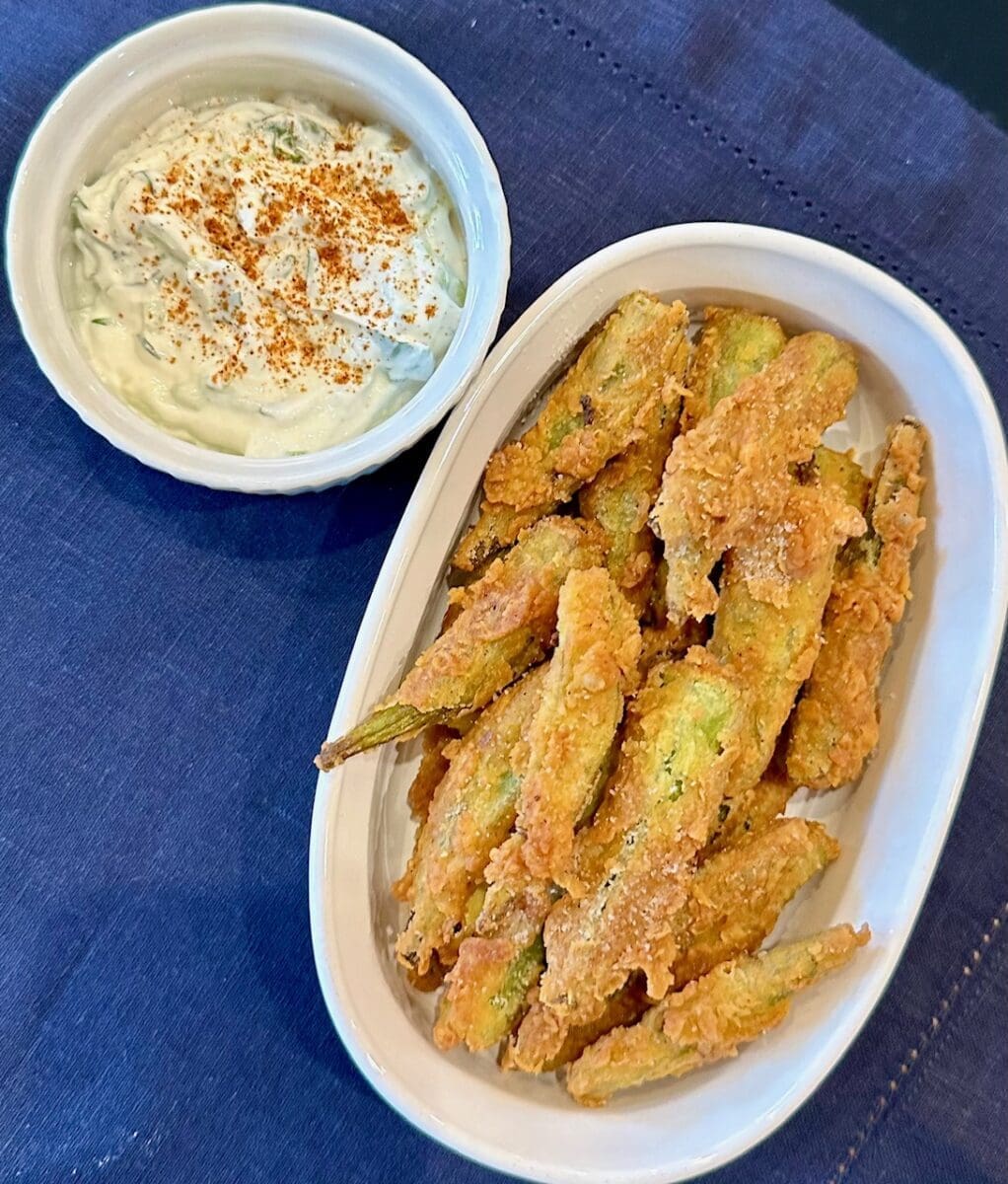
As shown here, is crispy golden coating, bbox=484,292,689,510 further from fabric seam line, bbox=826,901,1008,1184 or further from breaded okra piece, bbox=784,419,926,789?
fabric seam line, bbox=826,901,1008,1184

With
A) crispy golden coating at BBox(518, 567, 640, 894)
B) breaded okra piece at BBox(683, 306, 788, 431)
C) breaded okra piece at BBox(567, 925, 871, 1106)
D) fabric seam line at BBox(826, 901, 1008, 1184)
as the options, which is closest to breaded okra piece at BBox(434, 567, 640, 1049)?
crispy golden coating at BBox(518, 567, 640, 894)

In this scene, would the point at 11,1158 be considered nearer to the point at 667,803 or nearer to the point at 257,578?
the point at 257,578

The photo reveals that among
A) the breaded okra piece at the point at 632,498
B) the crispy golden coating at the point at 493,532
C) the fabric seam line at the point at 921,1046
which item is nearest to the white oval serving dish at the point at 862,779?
the crispy golden coating at the point at 493,532

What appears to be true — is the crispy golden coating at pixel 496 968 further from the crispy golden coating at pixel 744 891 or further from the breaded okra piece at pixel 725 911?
the crispy golden coating at pixel 744 891

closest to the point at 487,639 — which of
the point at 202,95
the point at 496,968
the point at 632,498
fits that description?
the point at 632,498

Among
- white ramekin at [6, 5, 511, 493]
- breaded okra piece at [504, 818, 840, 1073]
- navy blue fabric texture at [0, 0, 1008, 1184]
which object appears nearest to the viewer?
white ramekin at [6, 5, 511, 493]

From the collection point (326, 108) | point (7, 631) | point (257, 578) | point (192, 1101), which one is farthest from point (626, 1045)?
point (326, 108)
